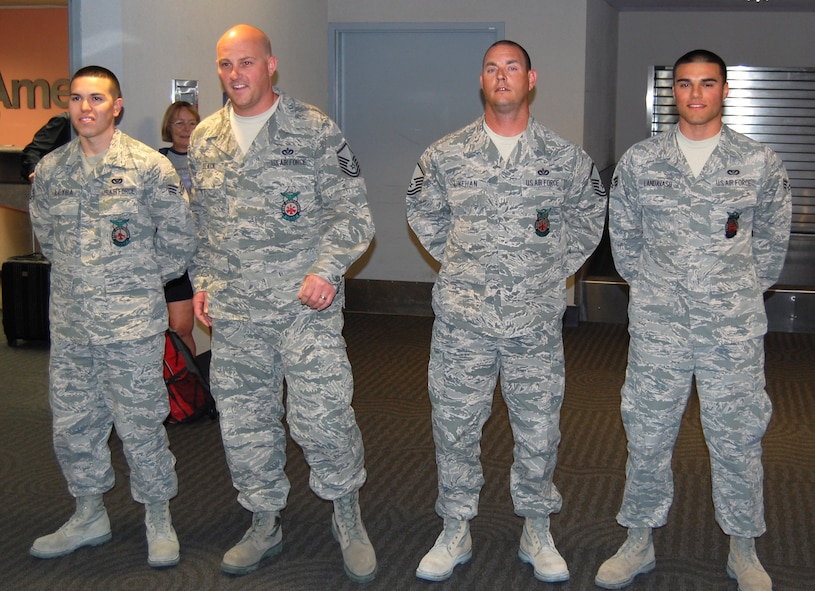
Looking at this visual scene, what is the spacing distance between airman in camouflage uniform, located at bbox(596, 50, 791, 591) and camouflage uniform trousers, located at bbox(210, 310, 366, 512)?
850 mm

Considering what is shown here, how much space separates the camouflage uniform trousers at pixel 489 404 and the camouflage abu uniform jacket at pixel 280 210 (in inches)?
16.0

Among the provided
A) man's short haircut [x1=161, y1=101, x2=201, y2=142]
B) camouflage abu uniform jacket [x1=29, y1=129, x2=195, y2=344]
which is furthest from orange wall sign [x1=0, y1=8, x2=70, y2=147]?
camouflage abu uniform jacket [x1=29, y1=129, x2=195, y2=344]

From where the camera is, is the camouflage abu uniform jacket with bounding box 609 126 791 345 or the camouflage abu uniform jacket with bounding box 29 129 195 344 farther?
the camouflage abu uniform jacket with bounding box 29 129 195 344

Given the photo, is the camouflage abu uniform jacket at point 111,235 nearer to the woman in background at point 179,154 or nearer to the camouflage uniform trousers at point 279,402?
the camouflage uniform trousers at point 279,402

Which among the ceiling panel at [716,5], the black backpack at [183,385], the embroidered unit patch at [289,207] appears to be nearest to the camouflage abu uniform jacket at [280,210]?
the embroidered unit patch at [289,207]

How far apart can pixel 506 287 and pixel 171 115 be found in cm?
229

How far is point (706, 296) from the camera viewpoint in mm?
2756

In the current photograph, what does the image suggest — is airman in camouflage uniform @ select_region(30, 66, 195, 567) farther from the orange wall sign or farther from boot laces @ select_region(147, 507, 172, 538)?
the orange wall sign

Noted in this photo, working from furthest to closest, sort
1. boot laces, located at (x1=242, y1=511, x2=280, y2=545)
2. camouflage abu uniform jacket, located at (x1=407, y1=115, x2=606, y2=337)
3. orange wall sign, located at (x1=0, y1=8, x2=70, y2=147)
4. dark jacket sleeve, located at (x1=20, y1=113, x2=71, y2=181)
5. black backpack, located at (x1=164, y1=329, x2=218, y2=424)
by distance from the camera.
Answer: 1. orange wall sign, located at (x1=0, y1=8, x2=70, y2=147)
2. dark jacket sleeve, located at (x1=20, y1=113, x2=71, y2=181)
3. black backpack, located at (x1=164, y1=329, x2=218, y2=424)
4. boot laces, located at (x1=242, y1=511, x2=280, y2=545)
5. camouflage abu uniform jacket, located at (x1=407, y1=115, x2=606, y2=337)

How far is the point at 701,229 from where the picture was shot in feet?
9.05

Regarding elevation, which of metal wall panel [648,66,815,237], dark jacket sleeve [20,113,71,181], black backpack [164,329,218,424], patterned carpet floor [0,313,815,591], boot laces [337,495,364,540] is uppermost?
metal wall panel [648,66,815,237]

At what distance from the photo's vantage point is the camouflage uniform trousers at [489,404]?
115 inches

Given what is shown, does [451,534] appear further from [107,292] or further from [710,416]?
[107,292]

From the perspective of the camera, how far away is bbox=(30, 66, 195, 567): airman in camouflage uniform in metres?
2.96
